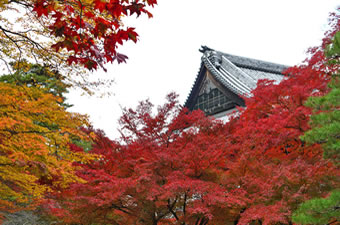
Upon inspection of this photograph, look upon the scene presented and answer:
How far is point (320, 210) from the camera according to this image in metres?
3.98

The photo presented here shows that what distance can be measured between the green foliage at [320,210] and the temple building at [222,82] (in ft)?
30.8

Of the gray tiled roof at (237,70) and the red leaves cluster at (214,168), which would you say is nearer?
the red leaves cluster at (214,168)

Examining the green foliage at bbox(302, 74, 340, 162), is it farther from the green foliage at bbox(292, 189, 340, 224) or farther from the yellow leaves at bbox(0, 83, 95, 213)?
the yellow leaves at bbox(0, 83, 95, 213)

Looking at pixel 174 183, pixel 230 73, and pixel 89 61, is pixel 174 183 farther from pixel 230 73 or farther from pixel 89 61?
pixel 230 73

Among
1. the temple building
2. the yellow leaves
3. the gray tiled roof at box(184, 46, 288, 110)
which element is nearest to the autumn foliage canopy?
the yellow leaves

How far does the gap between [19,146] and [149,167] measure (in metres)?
2.65

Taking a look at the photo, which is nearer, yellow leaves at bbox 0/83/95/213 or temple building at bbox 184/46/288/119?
yellow leaves at bbox 0/83/95/213

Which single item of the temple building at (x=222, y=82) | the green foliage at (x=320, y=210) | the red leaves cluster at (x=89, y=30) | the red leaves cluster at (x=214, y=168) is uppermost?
the temple building at (x=222, y=82)

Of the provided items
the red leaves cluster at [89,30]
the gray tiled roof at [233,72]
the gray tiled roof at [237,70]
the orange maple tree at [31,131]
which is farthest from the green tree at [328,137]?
the gray tiled roof at [237,70]

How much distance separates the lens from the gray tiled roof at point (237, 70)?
15092mm

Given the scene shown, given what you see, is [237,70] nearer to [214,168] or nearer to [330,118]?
[214,168]

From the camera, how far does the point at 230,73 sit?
1697 centimetres

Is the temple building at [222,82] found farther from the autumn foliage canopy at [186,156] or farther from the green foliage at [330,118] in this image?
the green foliage at [330,118]

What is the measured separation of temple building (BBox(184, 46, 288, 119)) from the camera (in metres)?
14.7
